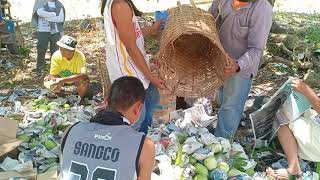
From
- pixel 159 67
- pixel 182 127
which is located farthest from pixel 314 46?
pixel 159 67

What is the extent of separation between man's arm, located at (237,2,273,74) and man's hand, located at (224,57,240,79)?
0.05 meters

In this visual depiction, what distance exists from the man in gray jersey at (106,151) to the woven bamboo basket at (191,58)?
44.4 inches

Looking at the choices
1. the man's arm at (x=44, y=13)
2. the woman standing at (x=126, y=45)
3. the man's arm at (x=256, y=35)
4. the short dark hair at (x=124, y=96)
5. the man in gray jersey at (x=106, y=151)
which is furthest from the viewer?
the man's arm at (x=44, y=13)

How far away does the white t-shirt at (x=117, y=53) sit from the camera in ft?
10.7

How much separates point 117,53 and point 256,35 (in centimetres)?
115

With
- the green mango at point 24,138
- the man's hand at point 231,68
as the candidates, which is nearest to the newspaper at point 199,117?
the man's hand at point 231,68

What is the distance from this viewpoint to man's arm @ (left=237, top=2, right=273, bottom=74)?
3.60 m

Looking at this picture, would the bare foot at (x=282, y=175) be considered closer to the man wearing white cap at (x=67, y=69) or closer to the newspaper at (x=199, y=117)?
the newspaper at (x=199, y=117)

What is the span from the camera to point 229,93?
3982 mm

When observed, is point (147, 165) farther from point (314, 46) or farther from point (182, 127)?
point (314, 46)

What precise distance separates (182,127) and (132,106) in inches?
69.3

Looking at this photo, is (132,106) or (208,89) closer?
(132,106)

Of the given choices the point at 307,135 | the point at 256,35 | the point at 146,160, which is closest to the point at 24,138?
the point at 146,160

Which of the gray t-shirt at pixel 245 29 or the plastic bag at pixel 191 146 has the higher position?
the gray t-shirt at pixel 245 29
